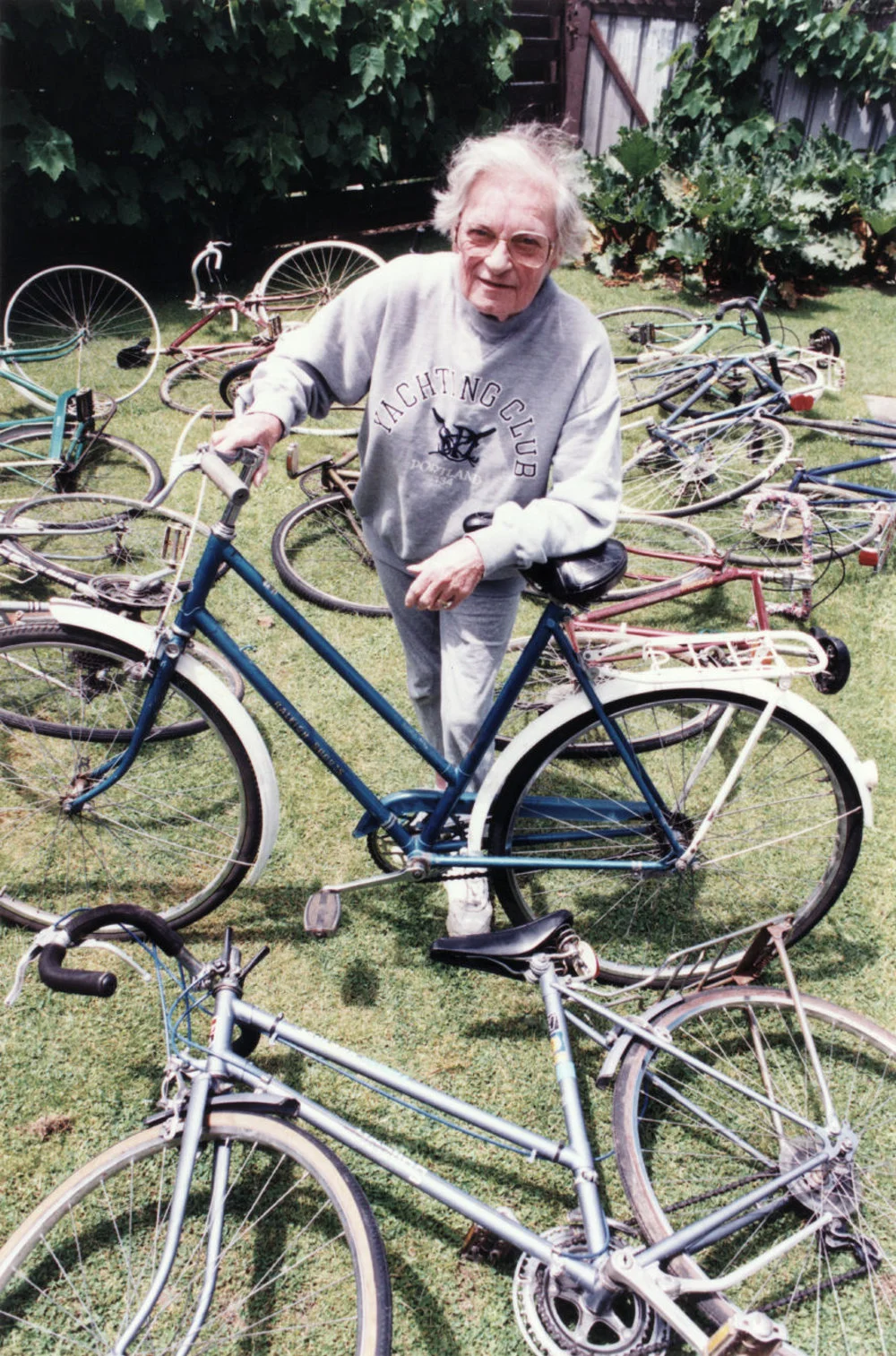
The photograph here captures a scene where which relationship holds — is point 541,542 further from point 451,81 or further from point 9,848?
point 451,81

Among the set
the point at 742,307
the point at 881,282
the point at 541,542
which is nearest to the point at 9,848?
the point at 541,542

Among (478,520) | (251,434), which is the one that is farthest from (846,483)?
(251,434)

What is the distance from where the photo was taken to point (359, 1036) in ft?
7.80

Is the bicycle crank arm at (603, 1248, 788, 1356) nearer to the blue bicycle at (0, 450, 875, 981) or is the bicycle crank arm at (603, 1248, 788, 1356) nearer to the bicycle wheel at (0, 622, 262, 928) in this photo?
the blue bicycle at (0, 450, 875, 981)

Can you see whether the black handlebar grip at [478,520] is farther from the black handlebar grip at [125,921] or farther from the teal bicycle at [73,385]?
the teal bicycle at [73,385]

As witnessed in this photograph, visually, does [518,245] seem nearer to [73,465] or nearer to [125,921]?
[125,921]

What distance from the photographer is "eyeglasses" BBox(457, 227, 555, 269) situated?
5.92ft

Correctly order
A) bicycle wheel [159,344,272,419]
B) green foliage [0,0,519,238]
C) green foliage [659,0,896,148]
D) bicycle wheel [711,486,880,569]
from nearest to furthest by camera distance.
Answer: bicycle wheel [711,486,880,569]
bicycle wheel [159,344,272,419]
green foliage [0,0,519,238]
green foliage [659,0,896,148]

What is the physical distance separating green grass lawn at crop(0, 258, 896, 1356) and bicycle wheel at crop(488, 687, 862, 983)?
242 millimetres

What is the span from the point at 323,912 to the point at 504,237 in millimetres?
1700

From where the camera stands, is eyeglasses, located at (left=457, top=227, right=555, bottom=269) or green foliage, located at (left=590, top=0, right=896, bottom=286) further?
green foliage, located at (left=590, top=0, right=896, bottom=286)

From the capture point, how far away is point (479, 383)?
194 cm

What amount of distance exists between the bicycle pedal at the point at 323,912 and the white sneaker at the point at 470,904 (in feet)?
1.03

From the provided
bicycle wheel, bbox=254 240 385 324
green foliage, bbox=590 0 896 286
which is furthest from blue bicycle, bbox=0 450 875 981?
green foliage, bbox=590 0 896 286
